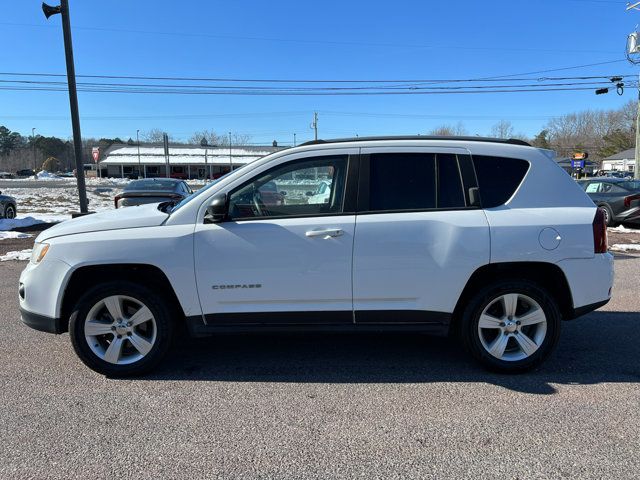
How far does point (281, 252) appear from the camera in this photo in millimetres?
3766

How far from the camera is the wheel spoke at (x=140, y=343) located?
3926 millimetres

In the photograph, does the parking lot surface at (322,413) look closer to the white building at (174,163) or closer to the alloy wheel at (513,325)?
the alloy wheel at (513,325)

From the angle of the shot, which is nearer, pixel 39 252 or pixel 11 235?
pixel 39 252

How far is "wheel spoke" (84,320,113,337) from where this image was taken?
3883 mm

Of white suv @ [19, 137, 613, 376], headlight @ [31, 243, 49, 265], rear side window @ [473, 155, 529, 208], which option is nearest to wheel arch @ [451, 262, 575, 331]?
white suv @ [19, 137, 613, 376]

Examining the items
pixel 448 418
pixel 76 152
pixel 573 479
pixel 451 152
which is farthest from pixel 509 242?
pixel 76 152

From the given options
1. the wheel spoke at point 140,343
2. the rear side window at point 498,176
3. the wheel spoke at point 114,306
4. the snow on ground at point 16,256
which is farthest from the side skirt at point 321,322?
the snow on ground at point 16,256

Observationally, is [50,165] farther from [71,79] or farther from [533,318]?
[533,318]

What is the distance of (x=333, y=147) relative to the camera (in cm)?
397

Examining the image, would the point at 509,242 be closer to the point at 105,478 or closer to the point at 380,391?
the point at 380,391

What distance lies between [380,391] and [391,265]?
0.98 metres

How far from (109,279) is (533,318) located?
11.5 ft

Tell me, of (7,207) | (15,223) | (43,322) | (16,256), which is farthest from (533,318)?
(7,207)

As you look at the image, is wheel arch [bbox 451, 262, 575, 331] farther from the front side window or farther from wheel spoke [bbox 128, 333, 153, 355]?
wheel spoke [bbox 128, 333, 153, 355]
